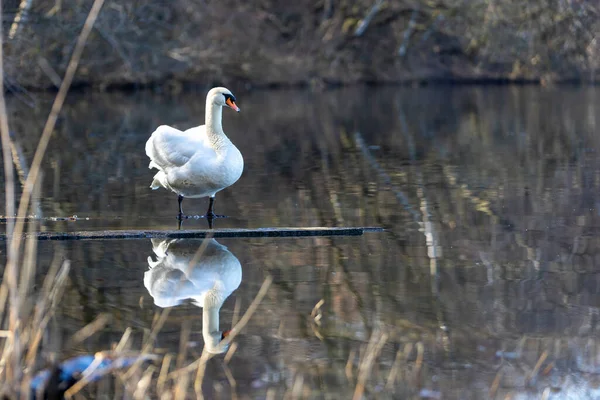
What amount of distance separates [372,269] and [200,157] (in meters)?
2.32

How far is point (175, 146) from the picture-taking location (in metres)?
9.76

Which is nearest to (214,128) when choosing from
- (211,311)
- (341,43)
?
(211,311)

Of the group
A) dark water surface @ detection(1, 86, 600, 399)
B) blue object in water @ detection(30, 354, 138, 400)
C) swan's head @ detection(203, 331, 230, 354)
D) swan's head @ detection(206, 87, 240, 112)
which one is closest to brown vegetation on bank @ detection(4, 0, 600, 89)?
dark water surface @ detection(1, 86, 600, 399)

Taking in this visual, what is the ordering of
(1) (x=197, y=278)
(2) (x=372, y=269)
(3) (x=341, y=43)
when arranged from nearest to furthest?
(1) (x=197, y=278) → (2) (x=372, y=269) → (3) (x=341, y=43)

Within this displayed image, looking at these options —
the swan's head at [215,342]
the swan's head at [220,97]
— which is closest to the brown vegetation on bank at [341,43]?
the swan's head at [220,97]

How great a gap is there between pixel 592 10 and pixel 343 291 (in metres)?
32.9

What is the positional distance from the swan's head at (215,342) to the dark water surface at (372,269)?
0.23 feet

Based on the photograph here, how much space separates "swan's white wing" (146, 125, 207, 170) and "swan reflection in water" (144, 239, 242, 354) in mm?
1012

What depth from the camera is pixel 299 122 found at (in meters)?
23.7

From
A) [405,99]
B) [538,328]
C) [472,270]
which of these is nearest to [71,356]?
[538,328]

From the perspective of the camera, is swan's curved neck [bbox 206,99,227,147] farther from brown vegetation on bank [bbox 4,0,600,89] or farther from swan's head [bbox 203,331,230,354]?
brown vegetation on bank [bbox 4,0,600,89]

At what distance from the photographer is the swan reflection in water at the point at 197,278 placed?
6.39 m

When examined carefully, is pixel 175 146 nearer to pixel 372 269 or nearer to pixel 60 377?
pixel 372 269

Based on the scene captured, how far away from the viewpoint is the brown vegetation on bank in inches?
1432
